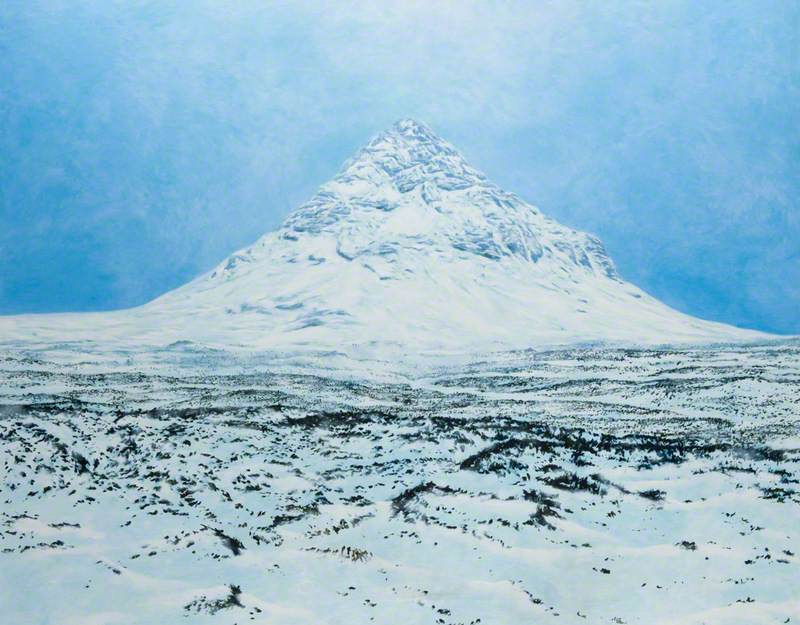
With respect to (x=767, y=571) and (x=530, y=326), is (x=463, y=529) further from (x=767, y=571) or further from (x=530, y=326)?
(x=530, y=326)

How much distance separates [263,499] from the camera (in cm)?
2639

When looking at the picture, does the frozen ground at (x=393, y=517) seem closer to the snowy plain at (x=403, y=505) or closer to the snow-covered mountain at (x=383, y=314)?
the snowy plain at (x=403, y=505)

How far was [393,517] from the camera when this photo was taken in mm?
24328

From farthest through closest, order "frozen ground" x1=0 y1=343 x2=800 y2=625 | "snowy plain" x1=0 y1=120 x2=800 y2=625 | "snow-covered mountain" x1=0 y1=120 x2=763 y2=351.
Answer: "snow-covered mountain" x1=0 y1=120 x2=763 y2=351, "snowy plain" x1=0 y1=120 x2=800 y2=625, "frozen ground" x1=0 y1=343 x2=800 y2=625

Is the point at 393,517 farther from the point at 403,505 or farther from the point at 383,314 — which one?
the point at 383,314

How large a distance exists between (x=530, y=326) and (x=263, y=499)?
131543 millimetres

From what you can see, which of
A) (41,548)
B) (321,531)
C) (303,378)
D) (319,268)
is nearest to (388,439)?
(321,531)

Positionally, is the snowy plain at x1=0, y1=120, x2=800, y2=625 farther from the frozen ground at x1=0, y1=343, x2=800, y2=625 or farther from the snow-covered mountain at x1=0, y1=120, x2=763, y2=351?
the snow-covered mountain at x1=0, y1=120, x2=763, y2=351

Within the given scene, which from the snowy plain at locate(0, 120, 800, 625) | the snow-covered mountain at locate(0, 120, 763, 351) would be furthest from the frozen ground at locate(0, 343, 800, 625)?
the snow-covered mountain at locate(0, 120, 763, 351)

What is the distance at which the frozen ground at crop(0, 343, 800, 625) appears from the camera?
18.4 m

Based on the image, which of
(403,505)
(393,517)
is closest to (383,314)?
(403,505)

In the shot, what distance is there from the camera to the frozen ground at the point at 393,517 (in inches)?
725

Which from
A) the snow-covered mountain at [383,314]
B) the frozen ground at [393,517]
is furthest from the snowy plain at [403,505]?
the snow-covered mountain at [383,314]

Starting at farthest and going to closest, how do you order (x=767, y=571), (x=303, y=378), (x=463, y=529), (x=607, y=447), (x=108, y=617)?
1. (x=303, y=378)
2. (x=607, y=447)
3. (x=463, y=529)
4. (x=767, y=571)
5. (x=108, y=617)
